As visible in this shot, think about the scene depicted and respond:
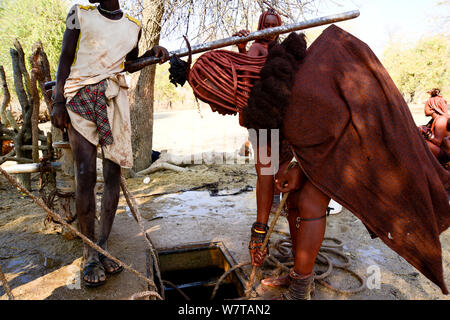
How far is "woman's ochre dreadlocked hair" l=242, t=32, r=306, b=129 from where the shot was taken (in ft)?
5.17

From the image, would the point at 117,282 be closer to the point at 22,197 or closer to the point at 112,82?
the point at 112,82

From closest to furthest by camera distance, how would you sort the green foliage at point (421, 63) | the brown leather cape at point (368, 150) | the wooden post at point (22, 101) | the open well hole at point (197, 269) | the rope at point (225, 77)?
the brown leather cape at point (368, 150), the rope at point (225, 77), the open well hole at point (197, 269), the wooden post at point (22, 101), the green foliage at point (421, 63)

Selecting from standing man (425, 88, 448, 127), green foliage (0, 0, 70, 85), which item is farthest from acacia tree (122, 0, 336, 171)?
green foliage (0, 0, 70, 85)

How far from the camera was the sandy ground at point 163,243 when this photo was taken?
2002mm

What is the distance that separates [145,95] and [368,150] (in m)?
4.84

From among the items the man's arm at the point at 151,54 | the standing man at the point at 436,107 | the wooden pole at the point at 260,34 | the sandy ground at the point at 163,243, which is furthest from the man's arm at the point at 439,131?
the man's arm at the point at 151,54

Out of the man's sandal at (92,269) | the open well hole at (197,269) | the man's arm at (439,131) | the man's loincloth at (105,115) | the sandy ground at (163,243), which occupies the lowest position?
the open well hole at (197,269)

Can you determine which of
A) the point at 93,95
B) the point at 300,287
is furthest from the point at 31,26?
the point at 300,287

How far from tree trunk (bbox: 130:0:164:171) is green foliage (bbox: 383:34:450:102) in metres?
19.7

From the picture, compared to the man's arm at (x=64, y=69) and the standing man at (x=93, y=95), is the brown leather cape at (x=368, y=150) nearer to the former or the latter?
the standing man at (x=93, y=95)

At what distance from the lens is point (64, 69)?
206cm

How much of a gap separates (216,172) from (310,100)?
14.3 ft

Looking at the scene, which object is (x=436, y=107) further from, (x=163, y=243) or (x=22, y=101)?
(x=22, y=101)

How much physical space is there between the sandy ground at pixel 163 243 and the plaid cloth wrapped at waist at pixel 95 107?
1.02m
